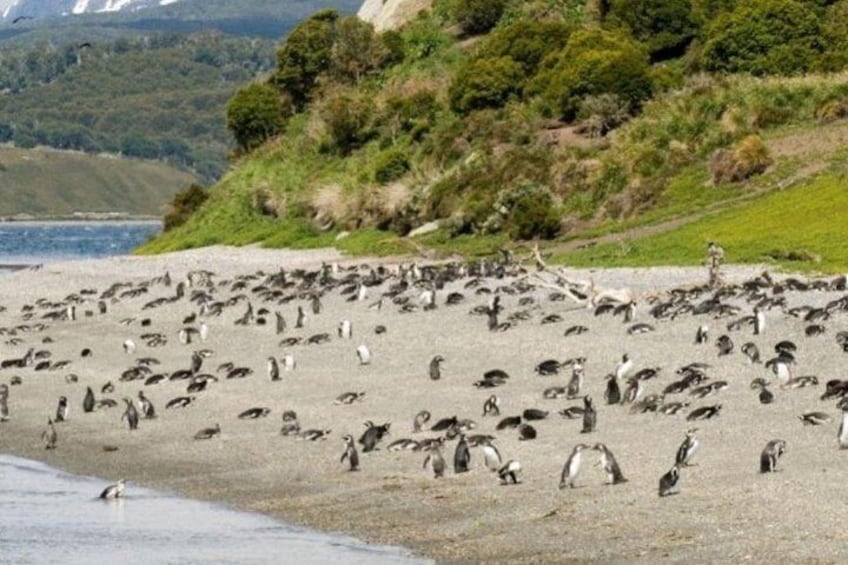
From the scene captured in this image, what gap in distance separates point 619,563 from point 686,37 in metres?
61.4

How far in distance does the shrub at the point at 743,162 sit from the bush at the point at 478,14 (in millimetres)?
27470

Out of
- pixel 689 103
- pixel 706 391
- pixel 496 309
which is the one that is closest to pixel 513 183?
pixel 689 103

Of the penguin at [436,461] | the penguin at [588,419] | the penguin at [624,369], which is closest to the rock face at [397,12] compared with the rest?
the penguin at [624,369]

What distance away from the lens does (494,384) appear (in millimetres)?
32219

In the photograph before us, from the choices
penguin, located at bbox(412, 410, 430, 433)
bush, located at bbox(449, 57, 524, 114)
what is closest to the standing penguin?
penguin, located at bbox(412, 410, 430, 433)

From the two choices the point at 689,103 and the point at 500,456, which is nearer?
the point at 500,456

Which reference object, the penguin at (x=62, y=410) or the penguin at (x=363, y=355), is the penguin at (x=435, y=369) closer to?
the penguin at (x=363, y=355)

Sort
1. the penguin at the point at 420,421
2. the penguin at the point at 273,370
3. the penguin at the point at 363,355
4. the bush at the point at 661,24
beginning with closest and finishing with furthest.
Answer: the penguin at the point at 420,421, the penguin at the point at 273,370, the penguin at the point at 363,355, the bush at the point at 661,24

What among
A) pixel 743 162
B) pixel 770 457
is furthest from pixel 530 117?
pixel 770 457

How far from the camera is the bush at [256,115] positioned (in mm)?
89000

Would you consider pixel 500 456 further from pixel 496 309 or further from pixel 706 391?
pixel 496 309

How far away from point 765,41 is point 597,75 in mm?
5988

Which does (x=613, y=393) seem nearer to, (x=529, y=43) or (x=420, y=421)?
(x=420, y=421)

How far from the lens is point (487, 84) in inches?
2948
